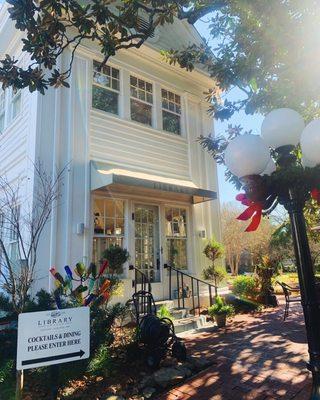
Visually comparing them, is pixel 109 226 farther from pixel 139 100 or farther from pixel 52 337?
pixel 52 337

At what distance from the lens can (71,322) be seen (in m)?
3.73

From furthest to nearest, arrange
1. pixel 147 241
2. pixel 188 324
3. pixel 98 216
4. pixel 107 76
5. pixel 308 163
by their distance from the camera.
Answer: pixel 107 76 < pixel 147 241 < pixel 98 216 < pixel 188 324 < pixel 308 163

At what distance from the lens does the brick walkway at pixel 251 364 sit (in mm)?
4426

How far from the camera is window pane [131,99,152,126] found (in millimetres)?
9906

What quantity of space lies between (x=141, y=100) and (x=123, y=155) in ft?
6.84

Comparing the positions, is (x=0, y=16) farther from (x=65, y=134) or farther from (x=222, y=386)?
(x=222, y=386)

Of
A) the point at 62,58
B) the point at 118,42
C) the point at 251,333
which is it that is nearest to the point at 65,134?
the point at 62,58

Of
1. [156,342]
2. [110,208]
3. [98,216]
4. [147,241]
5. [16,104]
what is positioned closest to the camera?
[156,342]

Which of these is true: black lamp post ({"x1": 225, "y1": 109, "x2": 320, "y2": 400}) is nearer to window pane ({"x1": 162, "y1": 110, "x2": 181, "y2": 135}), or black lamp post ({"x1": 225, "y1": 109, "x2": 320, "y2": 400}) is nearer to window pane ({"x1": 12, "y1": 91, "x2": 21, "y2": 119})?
window pane ({"x1": 162, "y1": 110, "x2": 181, "y2": 135})

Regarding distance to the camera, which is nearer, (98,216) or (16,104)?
(98,216)

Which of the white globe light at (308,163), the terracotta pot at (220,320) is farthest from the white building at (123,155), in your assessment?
the white globe light at (308,163)

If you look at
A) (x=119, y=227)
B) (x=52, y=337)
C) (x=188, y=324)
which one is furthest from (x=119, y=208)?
(x=52, y=337)

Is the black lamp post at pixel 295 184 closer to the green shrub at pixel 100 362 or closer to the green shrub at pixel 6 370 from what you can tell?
the green shrub at pixel 100 362

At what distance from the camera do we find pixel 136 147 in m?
9.47
